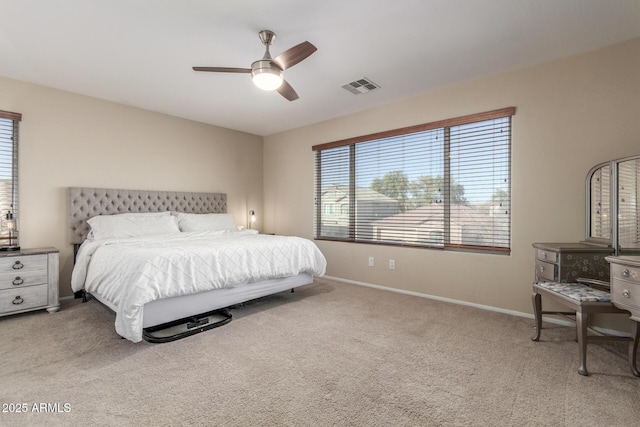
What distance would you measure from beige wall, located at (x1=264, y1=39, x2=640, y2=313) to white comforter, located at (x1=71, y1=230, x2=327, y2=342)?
5.11ft

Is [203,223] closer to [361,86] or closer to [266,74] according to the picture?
[266,74]

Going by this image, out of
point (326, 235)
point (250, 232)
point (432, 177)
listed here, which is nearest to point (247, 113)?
point (250, 232)

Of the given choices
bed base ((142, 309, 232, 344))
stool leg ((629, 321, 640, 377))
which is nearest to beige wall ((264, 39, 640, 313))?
stool leg ((629, 321, 640, 377))

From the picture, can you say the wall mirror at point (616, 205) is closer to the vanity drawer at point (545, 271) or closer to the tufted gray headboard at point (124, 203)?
the vanity drawer at point (545, 271)

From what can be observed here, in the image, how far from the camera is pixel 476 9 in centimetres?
227

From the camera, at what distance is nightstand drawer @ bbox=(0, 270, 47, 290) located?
299cm

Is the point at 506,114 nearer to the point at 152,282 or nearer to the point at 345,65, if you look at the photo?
the point at 345,65

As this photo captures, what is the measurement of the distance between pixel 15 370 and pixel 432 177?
429 centimetres

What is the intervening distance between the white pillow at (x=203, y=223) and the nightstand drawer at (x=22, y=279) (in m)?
1.61

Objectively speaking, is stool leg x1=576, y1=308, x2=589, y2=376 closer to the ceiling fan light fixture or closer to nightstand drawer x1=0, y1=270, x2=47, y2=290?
the ceiling fan light fixture

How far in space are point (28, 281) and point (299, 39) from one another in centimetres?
366

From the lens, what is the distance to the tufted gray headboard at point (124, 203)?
384 cm

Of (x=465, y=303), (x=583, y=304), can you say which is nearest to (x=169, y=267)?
(x=583, y=304)

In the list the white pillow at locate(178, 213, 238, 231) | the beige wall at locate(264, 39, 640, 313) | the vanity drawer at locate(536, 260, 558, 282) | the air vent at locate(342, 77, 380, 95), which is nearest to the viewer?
the vanity drawer at locate(536, 260, 558, 282)
